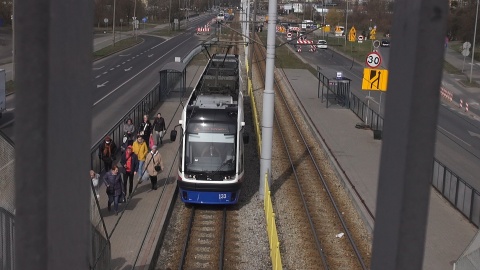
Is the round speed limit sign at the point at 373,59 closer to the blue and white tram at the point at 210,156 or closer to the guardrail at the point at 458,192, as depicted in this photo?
the guardrail at the point at 458,192

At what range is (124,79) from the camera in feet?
115

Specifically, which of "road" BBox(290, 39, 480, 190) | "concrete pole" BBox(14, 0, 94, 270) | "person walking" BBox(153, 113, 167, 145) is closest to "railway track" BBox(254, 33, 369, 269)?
"road" BBox(290, 39, 480, 190)

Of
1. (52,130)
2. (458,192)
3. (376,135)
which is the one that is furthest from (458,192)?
(52,130)

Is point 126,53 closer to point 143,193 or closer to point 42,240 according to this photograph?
point 143,193

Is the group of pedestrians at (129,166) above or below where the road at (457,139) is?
above

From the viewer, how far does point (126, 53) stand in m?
51.5

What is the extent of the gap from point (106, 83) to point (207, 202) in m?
22.3

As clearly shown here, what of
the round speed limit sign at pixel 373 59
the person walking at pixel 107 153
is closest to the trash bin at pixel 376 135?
the round speed limit sign at pixel 373 59

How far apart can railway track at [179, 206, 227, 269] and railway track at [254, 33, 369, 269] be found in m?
1.10

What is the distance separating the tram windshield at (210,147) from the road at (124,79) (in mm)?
1997

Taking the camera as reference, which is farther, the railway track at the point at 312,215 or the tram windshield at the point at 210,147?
the tram windshield at the point at 210,147

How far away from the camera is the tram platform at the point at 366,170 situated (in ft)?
32.9

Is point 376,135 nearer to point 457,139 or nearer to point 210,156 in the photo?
point 457,139

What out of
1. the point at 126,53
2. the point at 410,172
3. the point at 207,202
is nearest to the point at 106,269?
the point at 207,202
